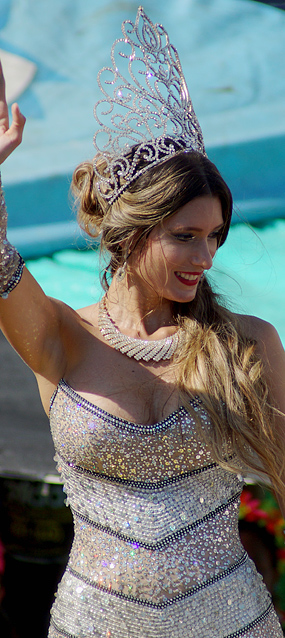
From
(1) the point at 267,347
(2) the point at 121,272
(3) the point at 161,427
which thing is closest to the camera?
(3) the point at 161,427

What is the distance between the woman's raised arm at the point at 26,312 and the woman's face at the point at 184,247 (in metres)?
0.26

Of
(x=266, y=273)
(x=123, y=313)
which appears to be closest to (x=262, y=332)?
(x=123, y=313)

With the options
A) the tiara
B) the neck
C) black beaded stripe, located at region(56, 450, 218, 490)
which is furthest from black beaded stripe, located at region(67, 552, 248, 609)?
the tiara

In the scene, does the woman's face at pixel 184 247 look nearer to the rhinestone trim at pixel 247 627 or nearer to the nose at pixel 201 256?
the nose at pixel 201 256

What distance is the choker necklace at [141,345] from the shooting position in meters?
1.52

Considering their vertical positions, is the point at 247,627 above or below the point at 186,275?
below

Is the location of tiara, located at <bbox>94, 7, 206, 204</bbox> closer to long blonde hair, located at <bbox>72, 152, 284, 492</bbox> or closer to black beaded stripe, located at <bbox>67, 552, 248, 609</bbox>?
long blonde hair, located at <bbox>72, 152, 284, 492</bbox>

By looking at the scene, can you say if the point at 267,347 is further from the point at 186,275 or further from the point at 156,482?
the point at 156,482

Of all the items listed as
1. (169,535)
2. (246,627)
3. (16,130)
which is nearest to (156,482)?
(169,535)

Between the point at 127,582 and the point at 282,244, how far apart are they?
174cm

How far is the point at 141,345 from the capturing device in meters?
1.54

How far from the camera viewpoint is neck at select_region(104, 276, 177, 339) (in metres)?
1.59

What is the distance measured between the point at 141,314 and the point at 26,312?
347 mm

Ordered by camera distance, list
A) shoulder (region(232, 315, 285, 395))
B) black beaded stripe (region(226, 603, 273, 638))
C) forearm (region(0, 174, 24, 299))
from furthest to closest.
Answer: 1. shoulder (region(232, 315, 285, 395))
2. black beaded stripe (region(226, 603, 273, 638))
3. forearm (region(0, 174, 24, 299))
